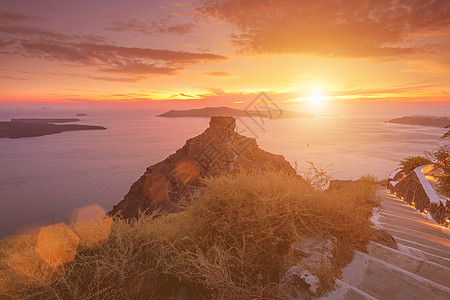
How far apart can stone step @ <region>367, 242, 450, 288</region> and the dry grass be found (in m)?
0.26

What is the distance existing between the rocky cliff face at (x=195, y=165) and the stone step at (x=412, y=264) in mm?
17293

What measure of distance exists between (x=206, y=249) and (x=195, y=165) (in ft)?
67.6

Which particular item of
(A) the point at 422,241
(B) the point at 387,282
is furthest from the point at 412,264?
(A) the point at 422,241

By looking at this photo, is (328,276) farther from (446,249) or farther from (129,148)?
(129,148)

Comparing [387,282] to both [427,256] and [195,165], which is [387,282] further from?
[195,165]

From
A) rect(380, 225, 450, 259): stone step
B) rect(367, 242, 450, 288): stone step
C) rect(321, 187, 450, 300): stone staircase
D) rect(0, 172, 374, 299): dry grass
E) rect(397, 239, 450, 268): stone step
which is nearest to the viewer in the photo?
rect(321, 187, 450, 300): stone staircase

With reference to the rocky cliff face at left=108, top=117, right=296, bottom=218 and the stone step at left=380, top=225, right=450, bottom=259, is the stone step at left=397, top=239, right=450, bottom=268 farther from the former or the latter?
the rocky cliff face at left=108, top=117, right=296, bottom=218

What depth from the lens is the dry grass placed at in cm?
287

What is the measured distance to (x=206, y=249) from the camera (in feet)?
11.8

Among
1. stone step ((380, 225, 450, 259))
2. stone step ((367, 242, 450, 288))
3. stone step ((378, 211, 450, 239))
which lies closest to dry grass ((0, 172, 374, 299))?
stone step ((367, 242, 450, 288))

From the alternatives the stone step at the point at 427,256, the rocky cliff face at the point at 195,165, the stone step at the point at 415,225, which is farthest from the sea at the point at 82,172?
the stone step at the point at 427,256

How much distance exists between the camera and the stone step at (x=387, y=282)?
279cm

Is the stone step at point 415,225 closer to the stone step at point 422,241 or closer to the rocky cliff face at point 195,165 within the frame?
the stone step at point 422,241

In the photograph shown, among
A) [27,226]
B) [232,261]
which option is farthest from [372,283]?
[27,226]
